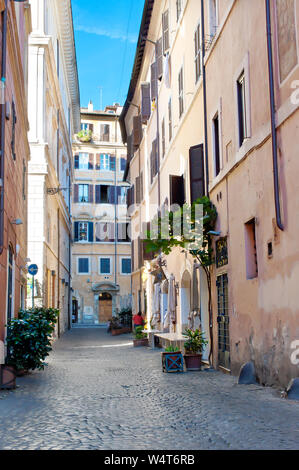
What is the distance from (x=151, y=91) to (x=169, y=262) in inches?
302

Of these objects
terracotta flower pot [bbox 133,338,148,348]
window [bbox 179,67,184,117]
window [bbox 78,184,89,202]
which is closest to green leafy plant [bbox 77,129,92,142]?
window [bbox 78,184,89,202]

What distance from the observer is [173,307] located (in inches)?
698

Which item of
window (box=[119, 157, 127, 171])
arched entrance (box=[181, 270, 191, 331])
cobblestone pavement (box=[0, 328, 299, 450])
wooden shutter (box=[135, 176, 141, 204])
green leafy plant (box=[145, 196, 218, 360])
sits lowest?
cobblestone pavement (box=[0, 328, 299, 450])

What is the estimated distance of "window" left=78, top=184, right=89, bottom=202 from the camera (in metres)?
48.6

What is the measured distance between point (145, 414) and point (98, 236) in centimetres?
4164

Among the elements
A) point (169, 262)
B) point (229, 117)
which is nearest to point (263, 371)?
point (229, 117)

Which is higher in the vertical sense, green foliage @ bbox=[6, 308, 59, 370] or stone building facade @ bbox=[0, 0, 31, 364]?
stone building facade @ bbox=[0, 0, 31, 364]

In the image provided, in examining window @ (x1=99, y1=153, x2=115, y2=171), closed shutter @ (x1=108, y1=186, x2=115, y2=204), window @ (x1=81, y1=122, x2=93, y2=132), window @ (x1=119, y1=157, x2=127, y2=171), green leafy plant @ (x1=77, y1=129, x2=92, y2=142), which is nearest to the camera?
closed shutter @ (x1=108, y1=186, x2=115, y2=204)

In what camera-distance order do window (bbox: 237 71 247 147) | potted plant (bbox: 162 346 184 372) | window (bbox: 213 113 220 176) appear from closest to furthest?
window (bbox: 237 71 247 147), potted plant (bbox: 162 346 184 372), window (bbox: 213 113 220 176)

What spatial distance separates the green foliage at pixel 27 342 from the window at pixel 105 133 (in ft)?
133

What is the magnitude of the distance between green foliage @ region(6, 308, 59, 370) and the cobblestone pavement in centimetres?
36

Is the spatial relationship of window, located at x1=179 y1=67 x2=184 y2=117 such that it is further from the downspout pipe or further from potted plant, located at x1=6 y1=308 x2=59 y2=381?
the downspout pipe

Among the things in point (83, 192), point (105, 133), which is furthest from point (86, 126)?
point (83, 192)
